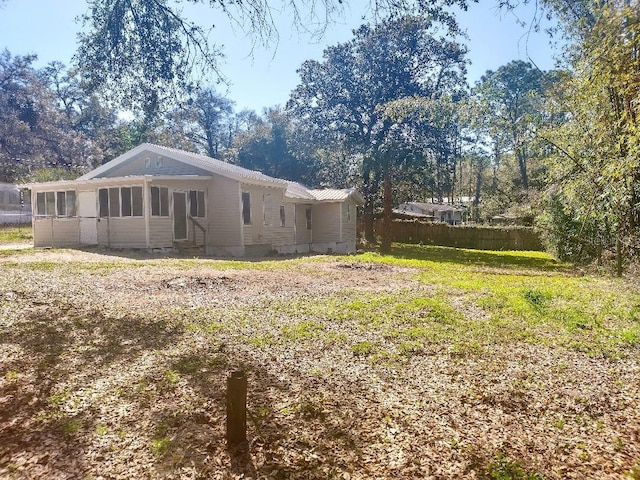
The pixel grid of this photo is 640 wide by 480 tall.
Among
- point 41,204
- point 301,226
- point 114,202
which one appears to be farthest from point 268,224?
point 41,204

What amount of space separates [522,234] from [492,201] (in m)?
13.7

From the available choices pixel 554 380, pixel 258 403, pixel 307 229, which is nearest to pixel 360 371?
pixel 258 403

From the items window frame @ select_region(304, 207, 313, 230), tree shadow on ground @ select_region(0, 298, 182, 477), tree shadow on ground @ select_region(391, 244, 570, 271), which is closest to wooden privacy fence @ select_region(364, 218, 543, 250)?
tree shadow on ground @ select_region(391, 244, 570, 271)

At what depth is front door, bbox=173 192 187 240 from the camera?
1606 centimetres

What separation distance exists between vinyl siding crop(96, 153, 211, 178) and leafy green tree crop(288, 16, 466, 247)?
9375 millimetres

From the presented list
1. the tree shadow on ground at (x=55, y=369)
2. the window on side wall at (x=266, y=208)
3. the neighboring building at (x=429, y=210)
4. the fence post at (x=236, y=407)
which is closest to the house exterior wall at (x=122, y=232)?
the window on side wall at (x=266, y=208)

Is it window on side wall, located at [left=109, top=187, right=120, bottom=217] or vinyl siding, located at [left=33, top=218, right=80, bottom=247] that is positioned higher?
window on side wall, located at [left=109, top=187, right=120, bottom=217]

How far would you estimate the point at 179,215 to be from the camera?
1622 cm

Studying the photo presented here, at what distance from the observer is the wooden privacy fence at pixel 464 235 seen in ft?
92.7

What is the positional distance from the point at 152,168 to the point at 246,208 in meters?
3.98

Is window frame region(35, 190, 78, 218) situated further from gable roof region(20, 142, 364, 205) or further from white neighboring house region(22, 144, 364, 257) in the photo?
gable roof region(20, 142, 364, 205)

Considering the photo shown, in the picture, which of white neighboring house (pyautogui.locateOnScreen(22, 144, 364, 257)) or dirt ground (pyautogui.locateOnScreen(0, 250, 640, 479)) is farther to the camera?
white neighboring house (pyautogui.locateOnScreen(22, 144, 364, 257))

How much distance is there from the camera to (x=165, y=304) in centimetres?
698

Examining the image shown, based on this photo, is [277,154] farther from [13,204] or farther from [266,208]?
[266,208]
